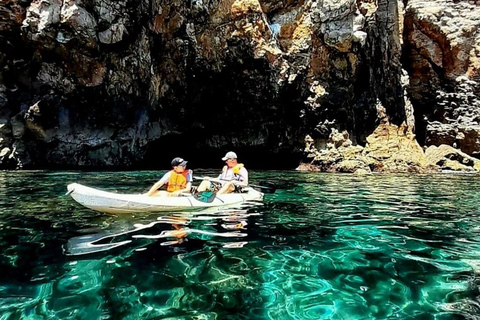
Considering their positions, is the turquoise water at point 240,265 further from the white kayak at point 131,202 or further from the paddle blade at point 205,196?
the paddle blade at point 205,196

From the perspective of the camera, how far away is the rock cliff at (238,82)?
73.0ft

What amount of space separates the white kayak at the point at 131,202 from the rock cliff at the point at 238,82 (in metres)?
15.3

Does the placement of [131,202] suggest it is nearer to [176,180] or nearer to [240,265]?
[176,180]

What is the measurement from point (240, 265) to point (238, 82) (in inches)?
801

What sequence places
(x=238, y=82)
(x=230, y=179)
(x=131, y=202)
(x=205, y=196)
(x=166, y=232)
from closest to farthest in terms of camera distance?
1. (x=166, y=232)
2. (x=131, y=202)
3. (x=205, y=196)
4. (x=230, y=179)
5. (x=238, y=82)

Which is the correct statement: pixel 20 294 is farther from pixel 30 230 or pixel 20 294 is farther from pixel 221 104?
pixel 221 104

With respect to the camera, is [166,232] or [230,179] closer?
[166,232]

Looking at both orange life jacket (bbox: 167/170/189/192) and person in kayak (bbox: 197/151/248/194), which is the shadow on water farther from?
person in kayak (bbox: 197/151/248/194)

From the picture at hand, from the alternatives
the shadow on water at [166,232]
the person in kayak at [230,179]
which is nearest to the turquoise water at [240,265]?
the shadow on water at [166,232]

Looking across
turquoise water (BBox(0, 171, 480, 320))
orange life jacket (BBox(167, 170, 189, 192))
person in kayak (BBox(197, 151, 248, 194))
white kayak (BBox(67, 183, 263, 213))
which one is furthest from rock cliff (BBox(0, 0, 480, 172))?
turquoise water (BBox(0, 171, 480, 320))

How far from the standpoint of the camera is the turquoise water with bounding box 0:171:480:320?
3605 millimetres

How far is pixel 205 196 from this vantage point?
8.56m

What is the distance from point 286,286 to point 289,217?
150 inches

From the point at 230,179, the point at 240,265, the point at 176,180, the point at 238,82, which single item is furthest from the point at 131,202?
the point at 238,82
